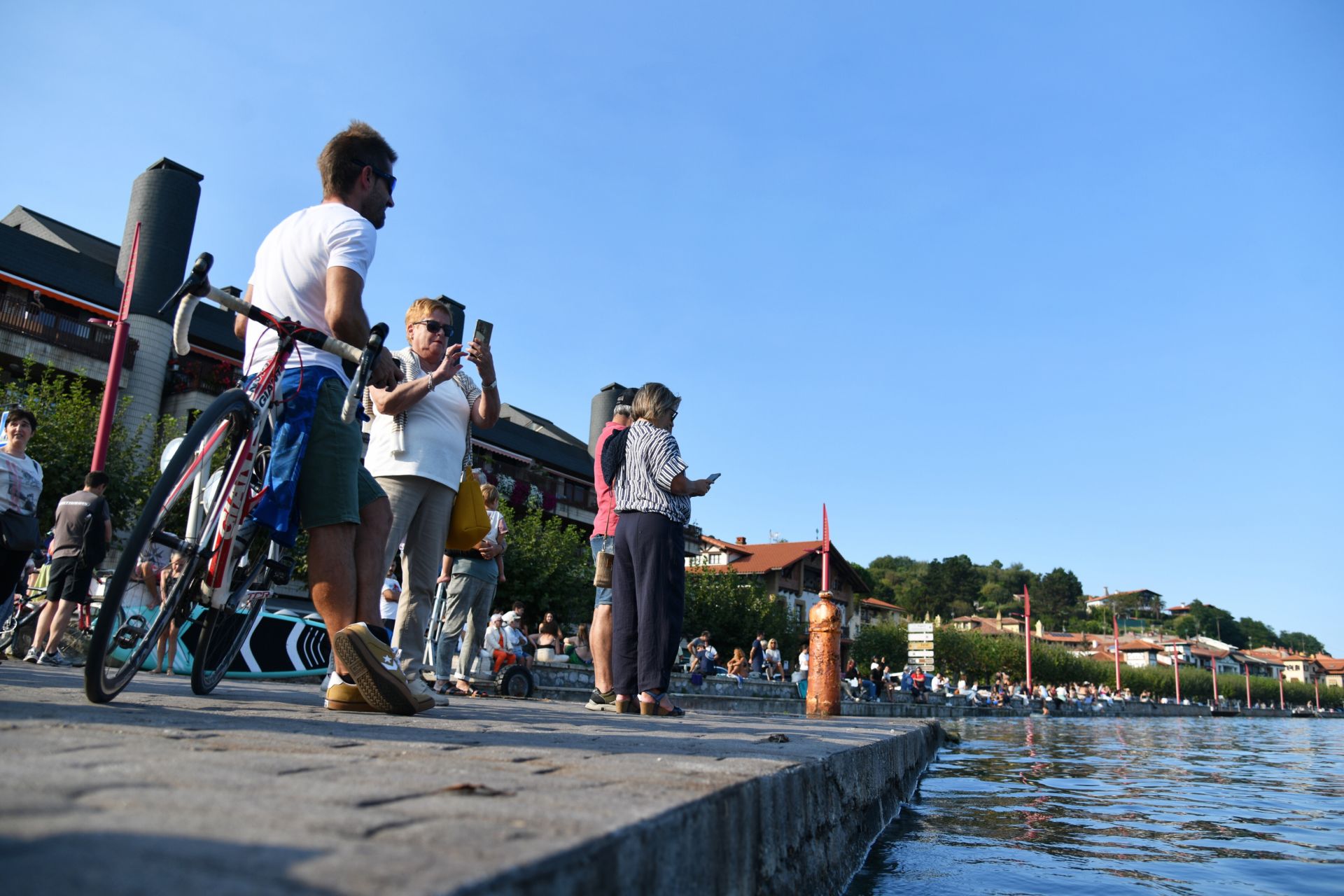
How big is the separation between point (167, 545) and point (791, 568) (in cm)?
6173

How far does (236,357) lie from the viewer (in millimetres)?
28250

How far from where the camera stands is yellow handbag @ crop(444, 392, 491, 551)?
4578mm

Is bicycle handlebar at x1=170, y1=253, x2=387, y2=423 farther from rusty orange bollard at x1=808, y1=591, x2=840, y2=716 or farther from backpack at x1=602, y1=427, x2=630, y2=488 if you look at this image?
rusty orange bollard at x1=808, y1=591, x2=840, y2=716

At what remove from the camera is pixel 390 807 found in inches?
43.3

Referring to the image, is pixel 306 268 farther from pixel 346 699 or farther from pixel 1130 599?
pixel 1130 599

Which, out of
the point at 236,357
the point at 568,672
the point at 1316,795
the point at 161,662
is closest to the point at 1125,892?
the point at 1316,795

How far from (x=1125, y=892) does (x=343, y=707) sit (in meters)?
2.50

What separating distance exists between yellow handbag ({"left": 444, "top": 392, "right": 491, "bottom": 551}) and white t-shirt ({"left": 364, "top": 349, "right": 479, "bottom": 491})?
15 centimetres

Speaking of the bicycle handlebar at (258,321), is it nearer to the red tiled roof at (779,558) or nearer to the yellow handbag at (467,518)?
the yellow handbag at (467,518)

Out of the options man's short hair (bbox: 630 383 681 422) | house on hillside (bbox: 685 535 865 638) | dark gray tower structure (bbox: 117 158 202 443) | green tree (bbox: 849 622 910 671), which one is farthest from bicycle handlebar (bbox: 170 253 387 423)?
green tree (bbox: 849 622 910 671)

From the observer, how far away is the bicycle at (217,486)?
2732mm

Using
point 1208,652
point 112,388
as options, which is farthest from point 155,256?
point 1208,652

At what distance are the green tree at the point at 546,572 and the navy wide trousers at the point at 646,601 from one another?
2381 centimetres

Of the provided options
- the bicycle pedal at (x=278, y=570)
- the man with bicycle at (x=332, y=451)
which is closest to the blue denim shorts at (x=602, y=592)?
the man with bicycle at (x=332, y=451)
